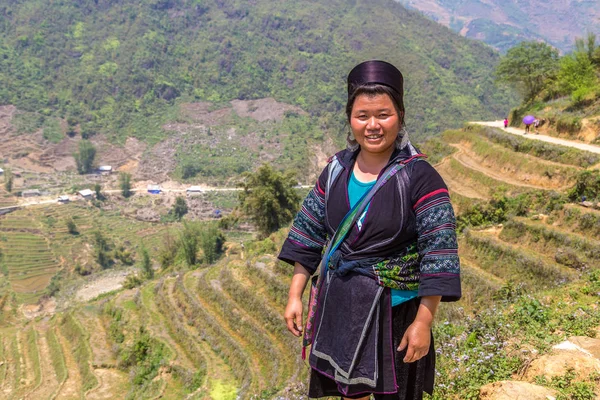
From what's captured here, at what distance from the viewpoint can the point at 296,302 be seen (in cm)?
223

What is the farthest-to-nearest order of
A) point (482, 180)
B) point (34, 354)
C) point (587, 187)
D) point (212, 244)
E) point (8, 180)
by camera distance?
point (8, 180)
point (212, 244)
point (34, 354)
point (482, 180)
point (587, 187)

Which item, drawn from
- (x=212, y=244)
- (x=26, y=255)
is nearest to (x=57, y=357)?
(x=212, y=244)

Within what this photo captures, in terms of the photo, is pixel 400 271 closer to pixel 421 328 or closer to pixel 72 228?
pixel 421 328

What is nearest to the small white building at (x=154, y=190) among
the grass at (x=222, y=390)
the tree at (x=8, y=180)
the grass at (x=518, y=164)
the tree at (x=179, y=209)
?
the tree at (x=179, y=209)

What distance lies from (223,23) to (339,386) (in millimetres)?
113683

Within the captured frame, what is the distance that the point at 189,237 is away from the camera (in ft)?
85.9

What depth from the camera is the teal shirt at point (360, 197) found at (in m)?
1.96

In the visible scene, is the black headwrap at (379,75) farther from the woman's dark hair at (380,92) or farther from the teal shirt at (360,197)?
the teal shirt at (360,197)

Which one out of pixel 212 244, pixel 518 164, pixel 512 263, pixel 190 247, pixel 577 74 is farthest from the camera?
pixel 190 247

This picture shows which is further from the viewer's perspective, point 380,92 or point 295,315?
point 295,315

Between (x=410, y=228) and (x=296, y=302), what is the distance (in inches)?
28.2

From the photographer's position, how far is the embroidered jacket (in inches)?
71.0

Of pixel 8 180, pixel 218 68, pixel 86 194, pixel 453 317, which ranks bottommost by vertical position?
pixel 86 194

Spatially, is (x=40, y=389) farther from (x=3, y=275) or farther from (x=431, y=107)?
(x=431, y=107)
